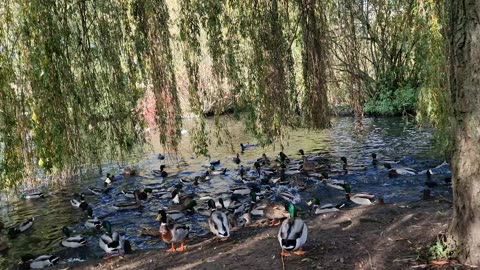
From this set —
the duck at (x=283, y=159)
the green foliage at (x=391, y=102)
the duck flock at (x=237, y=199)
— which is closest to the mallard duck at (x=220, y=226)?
the duck flock at (x=237, y=199)

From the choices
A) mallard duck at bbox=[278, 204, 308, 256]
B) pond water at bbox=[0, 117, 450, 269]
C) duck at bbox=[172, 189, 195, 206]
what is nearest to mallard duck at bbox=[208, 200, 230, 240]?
pond water at bbox=[0, 117, 450, 269]

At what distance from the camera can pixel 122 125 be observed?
5.32m

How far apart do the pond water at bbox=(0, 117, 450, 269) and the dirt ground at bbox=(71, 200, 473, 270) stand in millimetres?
1295

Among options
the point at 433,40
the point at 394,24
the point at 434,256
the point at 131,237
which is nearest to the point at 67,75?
the point at 434,256

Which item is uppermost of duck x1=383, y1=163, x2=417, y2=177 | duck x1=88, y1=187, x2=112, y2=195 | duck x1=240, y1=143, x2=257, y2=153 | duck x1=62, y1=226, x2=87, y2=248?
duck x1=240, y1=143, x2=257, y2=153

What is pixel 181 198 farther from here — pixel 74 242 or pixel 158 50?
pixel 158 50

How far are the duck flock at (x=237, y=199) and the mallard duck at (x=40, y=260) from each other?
2 cm

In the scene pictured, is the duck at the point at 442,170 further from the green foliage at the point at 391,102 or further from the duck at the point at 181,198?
the green foliage at the point at 391,102

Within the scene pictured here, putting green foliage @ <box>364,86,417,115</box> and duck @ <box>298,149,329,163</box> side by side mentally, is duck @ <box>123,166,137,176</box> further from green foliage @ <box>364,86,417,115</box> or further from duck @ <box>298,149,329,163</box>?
green foliage @ <box>364,86,417,115</box>

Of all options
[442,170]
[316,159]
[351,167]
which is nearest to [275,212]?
Result: [351,167]

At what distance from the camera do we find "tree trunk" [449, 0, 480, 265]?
3555 mm

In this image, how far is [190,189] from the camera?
40.5 ft

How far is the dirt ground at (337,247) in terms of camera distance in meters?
4.58

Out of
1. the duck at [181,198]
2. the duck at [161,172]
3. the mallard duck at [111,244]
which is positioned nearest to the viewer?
the mallard duck at [111,244]
